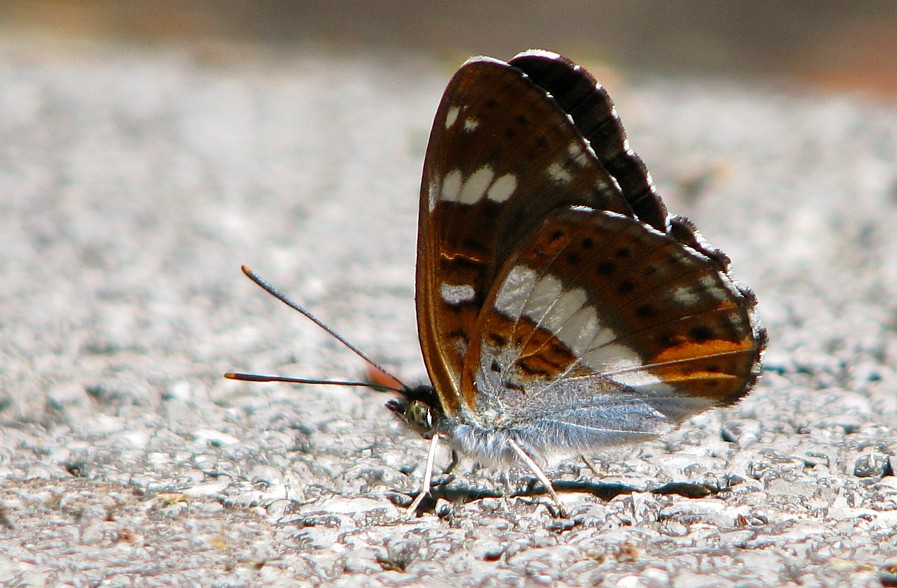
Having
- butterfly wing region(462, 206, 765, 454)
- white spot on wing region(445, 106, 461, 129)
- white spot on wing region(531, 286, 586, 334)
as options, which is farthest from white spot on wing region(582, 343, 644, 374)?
white spot on wing region(445, 106, 461, 129)

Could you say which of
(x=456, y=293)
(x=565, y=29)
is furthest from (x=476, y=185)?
(x=565, y=29)

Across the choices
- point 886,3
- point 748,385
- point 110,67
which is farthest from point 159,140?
point 886,3

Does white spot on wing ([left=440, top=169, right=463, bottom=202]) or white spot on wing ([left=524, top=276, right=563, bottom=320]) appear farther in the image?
white spot on wing ([left=524, top=276, right=563, bottom=320])

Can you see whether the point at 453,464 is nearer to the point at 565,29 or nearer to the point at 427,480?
the point at 427,480

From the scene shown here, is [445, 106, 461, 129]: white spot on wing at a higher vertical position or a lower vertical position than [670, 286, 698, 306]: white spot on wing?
higher

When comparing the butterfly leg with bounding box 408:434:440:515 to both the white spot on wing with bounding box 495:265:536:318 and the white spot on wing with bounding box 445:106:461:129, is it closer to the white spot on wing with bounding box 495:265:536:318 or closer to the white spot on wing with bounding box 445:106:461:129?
the white spot on wing with bounding box 495:265:536:318

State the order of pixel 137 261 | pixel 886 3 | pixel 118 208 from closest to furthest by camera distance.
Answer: pixel 137 261
pixel 118 208
pixel 886 3

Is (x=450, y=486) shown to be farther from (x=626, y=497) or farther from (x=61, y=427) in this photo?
(x=61, y=427)
